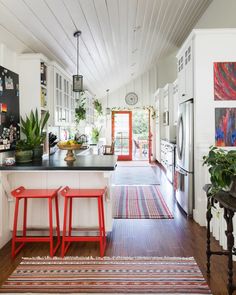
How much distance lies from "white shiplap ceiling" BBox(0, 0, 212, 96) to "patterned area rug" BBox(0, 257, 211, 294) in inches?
98.4

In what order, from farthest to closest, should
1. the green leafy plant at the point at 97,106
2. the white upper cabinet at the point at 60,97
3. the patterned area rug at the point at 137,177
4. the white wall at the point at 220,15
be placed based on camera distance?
1. the green leafy plant at the point at 97,106
2. the patterned area rug at the point at 137,177
3. the white wall at the point at 220,15
4. the white upper cabinet at the point at 60,97

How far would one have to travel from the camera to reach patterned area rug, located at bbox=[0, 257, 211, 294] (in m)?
2.21

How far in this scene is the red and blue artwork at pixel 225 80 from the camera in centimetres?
368

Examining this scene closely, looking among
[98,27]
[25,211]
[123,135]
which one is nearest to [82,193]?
[25,211]

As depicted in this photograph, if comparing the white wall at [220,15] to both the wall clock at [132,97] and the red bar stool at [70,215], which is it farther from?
the wall clock at [132,97]

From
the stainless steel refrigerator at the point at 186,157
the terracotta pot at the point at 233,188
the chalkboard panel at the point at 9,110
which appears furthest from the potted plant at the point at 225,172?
the chalkboard panel at the point at 9,110

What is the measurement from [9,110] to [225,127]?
276 centimetres

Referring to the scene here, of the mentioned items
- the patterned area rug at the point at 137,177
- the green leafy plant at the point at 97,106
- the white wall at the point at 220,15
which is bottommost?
the patterned area rug at the point at 137,177

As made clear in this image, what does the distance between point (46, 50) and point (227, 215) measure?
3539mm

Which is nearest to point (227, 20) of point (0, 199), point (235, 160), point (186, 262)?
point (235, 160)

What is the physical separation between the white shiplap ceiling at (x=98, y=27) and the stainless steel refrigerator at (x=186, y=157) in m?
1.75

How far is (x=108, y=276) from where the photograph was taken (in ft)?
7.87

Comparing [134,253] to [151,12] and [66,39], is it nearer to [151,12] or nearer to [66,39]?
[66,39]

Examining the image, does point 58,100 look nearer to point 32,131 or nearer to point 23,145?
point 32,131
